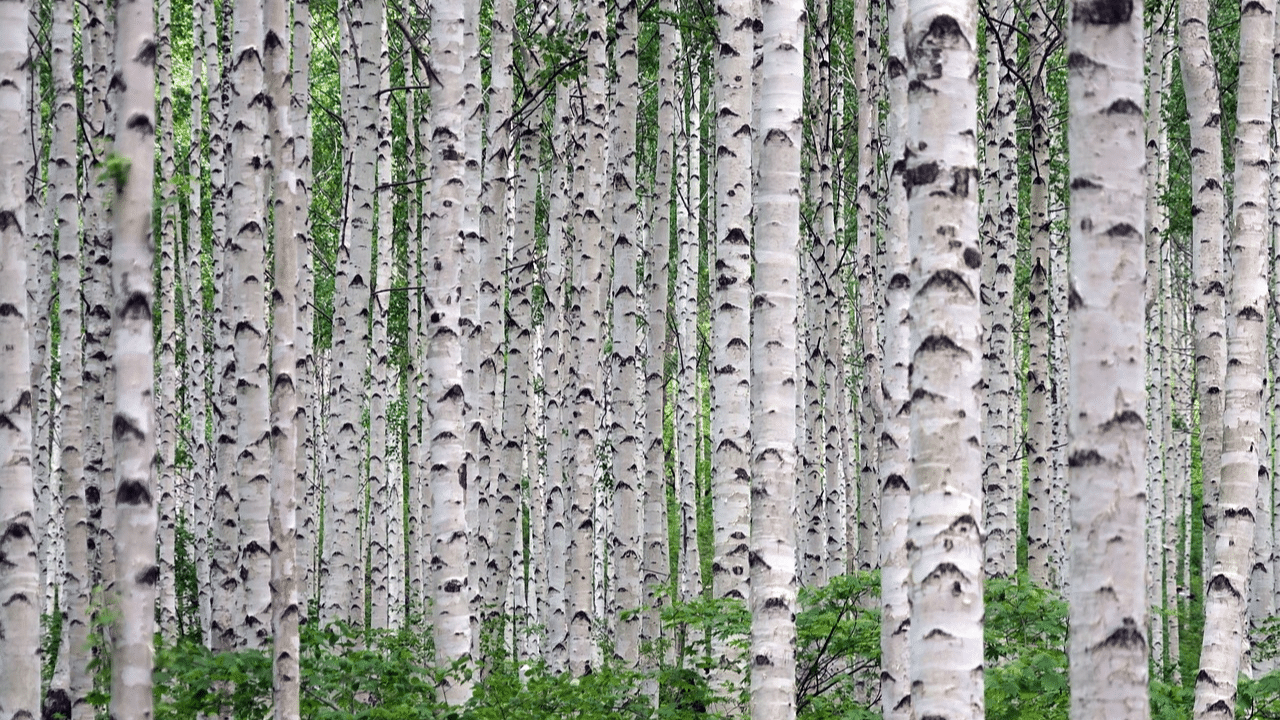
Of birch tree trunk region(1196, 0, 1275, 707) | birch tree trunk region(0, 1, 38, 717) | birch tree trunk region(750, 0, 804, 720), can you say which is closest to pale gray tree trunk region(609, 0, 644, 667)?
birch tree trunk region(750, 0, 804, 720)

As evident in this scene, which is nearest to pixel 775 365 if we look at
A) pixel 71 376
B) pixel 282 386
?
pixel 282 386

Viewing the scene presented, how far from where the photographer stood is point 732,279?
21.1 feet

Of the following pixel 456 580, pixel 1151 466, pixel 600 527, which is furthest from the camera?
pixel 600 527

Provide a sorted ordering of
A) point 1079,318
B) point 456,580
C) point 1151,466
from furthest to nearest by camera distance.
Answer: point 1151,466 < point 456,580 < point 1079,318

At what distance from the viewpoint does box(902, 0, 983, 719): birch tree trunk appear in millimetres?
3701

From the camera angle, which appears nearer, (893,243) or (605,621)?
(893,243)

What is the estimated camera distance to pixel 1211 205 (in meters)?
7.10

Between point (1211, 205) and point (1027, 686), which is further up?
point (1211, 205)

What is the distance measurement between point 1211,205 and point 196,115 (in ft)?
38.0

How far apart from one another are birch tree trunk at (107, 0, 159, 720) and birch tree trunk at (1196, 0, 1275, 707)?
4535 mm

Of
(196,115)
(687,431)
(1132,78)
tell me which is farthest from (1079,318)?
(196,115)

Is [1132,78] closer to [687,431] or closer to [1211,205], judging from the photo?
[1211,205]

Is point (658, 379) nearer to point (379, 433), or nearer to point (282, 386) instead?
point (379, 433)

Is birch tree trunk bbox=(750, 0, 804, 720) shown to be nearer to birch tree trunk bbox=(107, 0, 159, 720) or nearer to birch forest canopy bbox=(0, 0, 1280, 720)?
birch forest canopy bbox=(0, 0, 1280, 720)
